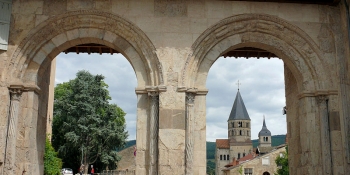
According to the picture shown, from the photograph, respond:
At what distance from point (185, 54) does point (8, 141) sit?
405cm

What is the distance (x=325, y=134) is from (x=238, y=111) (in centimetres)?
8806

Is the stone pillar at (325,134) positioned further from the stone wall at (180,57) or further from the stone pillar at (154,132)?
the stone pillar at (154,132)

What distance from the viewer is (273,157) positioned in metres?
49.9

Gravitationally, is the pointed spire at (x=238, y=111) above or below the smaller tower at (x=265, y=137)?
above

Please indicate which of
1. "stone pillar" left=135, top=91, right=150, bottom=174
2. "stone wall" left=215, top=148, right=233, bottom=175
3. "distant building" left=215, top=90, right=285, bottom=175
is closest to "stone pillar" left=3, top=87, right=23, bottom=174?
"stone pillar" left=135, top=91, right=150, bottom=174

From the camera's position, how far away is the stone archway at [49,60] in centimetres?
823

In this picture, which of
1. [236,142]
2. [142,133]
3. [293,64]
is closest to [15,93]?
[142,133]

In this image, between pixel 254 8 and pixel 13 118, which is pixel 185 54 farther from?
pixel 13 118

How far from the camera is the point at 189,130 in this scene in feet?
27.3

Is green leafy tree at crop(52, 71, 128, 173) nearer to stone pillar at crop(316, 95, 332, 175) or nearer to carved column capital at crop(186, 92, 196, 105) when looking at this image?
carved column capital at crop(186, 92, 196, 105)

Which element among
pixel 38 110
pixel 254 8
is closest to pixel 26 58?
pixel 38 110

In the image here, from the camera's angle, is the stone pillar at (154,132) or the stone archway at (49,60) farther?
the stone archway at (49,60)

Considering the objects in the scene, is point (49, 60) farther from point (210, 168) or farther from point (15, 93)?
point (210, 168)

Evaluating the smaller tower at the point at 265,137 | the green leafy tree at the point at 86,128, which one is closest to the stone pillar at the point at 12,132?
the green leafy tree at the point at 86,128
